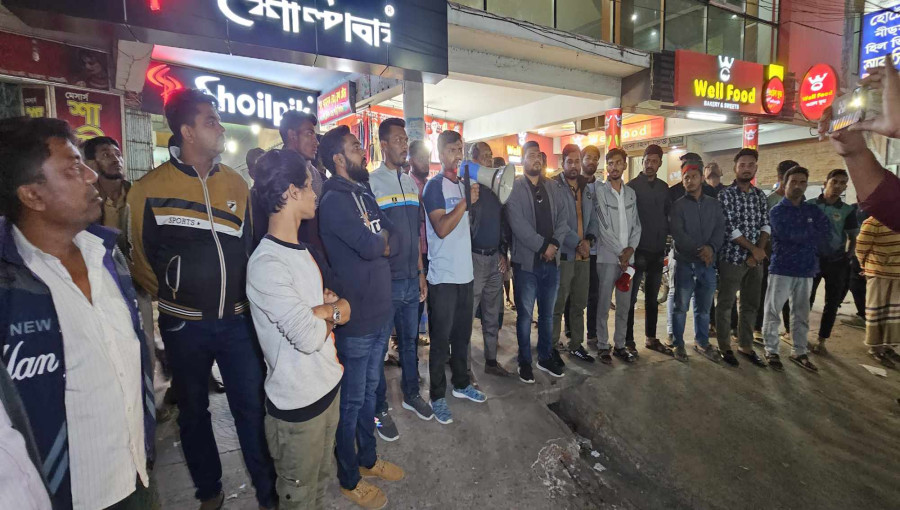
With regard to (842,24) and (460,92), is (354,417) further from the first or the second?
(842,24)

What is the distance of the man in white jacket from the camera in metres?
1.68

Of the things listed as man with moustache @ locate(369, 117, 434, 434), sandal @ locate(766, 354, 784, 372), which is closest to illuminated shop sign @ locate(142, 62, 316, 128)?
man with moustache @ locate(369, 117, 434, 434)

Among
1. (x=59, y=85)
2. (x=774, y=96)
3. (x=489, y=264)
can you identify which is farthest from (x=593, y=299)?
A: (x=774, y=96)

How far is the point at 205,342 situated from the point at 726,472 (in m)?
3.27

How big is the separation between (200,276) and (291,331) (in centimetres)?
68

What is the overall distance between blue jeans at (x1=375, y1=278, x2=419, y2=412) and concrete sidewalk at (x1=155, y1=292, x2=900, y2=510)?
251 mm

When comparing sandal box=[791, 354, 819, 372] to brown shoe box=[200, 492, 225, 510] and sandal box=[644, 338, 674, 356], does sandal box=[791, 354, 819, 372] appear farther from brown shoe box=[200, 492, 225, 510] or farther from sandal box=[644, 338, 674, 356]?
brown shoe box=[200, 492, 225, 510]

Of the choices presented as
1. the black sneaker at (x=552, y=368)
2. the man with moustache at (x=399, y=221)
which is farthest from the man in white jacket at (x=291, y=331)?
the black sneaker at (x=552, y=368)

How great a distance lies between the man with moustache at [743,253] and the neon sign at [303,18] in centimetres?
428

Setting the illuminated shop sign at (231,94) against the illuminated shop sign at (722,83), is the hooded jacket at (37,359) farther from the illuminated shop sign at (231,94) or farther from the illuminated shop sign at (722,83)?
the illuminated shop sign at (722,83)

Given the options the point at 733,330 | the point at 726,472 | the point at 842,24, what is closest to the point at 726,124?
the point at 842,24

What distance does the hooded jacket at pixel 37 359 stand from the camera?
→ 42.0 inches

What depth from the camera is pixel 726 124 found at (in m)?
11.1

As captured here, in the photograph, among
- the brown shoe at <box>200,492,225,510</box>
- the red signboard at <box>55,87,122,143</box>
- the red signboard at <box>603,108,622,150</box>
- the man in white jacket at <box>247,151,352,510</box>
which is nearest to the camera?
the man in white jacket at <box>247,151,352,510</box>
